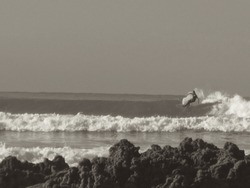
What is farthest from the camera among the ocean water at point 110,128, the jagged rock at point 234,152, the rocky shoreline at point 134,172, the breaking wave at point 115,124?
the breaking wave at point 115,124

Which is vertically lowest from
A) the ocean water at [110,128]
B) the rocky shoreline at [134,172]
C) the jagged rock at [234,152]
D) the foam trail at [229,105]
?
the rocky shoreline at [134,172]

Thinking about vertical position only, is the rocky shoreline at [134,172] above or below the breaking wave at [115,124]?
below

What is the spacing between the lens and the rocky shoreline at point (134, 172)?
241 inches

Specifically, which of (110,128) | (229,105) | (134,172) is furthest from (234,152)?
(229,105)

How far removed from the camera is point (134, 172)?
21.1 feet

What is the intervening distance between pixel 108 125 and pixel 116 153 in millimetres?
21062

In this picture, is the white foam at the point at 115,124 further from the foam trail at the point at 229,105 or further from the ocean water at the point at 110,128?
the foam trail at the point at 229,105

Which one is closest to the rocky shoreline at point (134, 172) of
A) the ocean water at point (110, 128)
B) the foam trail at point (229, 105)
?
the ocean water at point (110, 128)

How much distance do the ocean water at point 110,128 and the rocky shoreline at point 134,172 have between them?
616 cm

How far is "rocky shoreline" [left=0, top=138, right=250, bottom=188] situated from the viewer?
613 centimetres

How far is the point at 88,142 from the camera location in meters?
21.3

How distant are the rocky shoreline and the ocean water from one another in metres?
6.16

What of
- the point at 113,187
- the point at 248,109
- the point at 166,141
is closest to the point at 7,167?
the point at 113,187

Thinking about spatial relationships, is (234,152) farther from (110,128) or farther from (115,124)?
(115,124)
